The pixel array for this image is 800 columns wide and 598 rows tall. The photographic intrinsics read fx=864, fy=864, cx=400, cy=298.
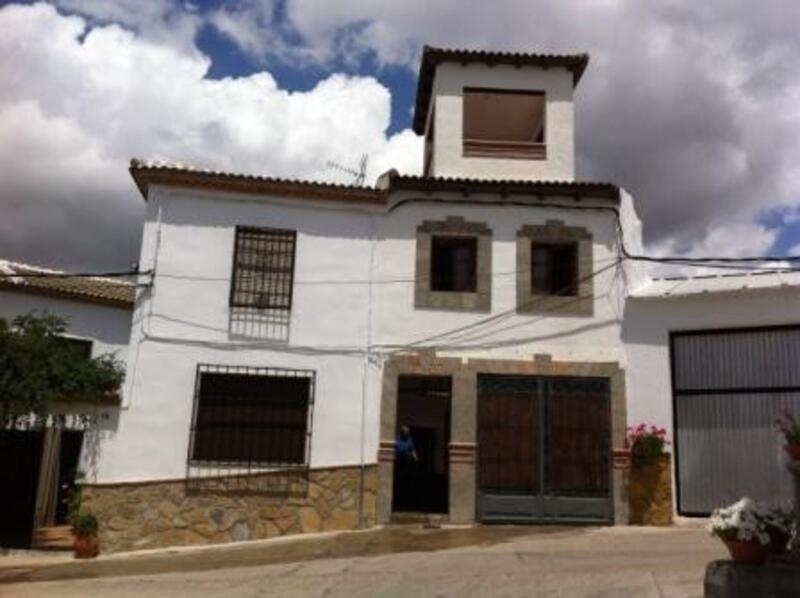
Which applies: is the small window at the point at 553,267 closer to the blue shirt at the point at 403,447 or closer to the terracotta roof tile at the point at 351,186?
the terracotta roof tile at the point at 351,186

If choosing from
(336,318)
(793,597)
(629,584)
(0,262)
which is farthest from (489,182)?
(0,262)

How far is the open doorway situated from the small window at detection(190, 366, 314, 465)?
171 cm

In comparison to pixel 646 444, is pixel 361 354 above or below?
above

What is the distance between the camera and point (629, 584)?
28.3 ft

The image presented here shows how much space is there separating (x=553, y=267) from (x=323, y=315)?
4106 mm

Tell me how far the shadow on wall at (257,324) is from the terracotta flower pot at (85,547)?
3774mm

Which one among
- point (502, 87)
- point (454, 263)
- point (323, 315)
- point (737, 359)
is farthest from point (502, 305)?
point (502, 87)

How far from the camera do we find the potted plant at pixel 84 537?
41.4 feet

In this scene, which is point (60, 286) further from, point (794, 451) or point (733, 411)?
point (794, 451)

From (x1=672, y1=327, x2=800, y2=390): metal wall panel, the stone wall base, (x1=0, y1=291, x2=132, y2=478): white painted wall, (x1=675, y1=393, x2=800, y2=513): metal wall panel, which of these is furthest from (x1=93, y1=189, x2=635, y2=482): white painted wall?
(x1=0, y1=291, x2=132, y2=478): white painted wall

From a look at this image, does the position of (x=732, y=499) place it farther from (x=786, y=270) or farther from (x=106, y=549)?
(x=106, y=549)

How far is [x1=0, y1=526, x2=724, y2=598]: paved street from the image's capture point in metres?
8.94

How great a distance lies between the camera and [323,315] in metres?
14.5

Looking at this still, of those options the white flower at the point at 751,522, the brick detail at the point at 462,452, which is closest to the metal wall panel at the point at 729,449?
the brick detail at the point at 462,452
